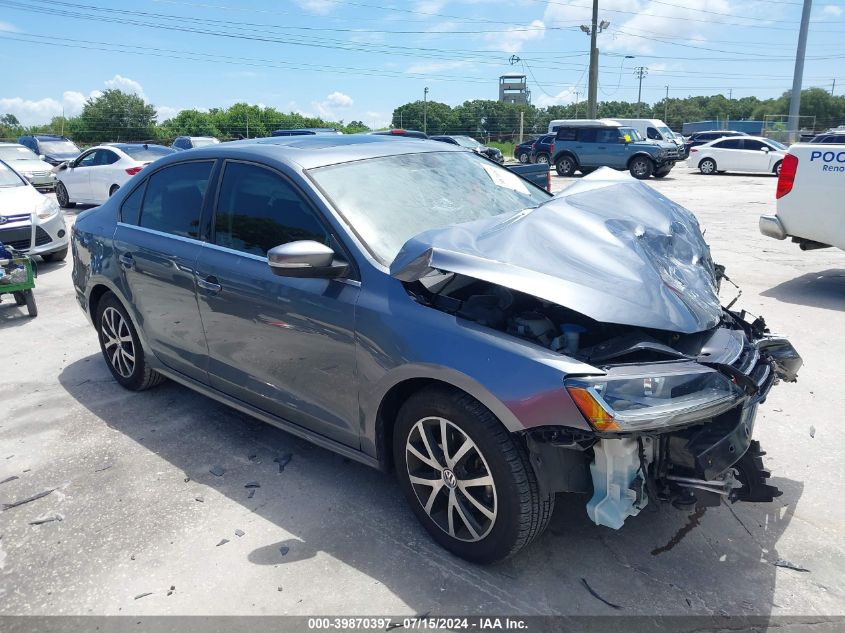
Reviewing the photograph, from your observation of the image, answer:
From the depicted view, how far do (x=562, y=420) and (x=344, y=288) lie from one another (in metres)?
1.20

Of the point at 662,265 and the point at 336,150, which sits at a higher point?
the point at 336,150

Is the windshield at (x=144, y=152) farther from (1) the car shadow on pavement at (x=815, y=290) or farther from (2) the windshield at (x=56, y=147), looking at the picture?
(2) the windshield at (x=56, y=147)

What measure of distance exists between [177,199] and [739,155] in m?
25.5

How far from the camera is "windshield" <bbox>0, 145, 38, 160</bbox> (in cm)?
1750

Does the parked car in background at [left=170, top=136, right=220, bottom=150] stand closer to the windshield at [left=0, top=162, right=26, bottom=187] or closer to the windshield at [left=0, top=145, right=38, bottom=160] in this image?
the windshield at [left=0, top=145, right=38, bottom=160]

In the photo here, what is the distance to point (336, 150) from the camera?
368cm

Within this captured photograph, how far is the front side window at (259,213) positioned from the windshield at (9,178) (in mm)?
7102

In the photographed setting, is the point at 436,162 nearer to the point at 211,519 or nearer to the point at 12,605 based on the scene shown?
the point at 211,519

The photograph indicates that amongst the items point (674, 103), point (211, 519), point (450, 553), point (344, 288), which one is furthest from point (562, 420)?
point (674, 103)

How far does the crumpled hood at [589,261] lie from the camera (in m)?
2.58

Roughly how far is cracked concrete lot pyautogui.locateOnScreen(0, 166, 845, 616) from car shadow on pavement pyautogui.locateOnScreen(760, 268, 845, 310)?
7.32 ft

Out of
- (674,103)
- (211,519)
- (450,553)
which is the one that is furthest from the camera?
(674,103)

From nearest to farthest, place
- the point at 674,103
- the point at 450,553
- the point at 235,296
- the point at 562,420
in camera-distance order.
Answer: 1. the point at 562,420
2. the point at 450,553
3. the point at 235,296
4. the point at 674,103

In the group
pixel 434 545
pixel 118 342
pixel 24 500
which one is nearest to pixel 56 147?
pixel 118 342
